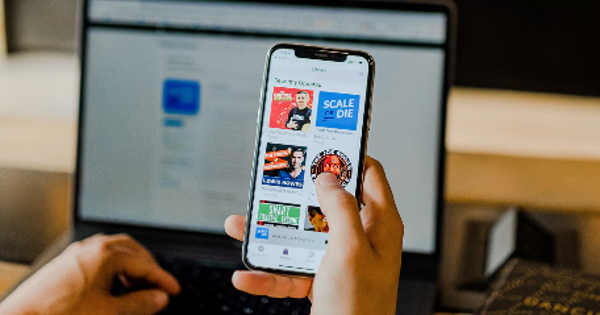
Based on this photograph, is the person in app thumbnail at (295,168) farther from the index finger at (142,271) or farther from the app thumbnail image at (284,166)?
the index finger at (142,271)

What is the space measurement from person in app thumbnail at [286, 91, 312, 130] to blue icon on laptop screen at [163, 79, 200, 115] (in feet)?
0.66

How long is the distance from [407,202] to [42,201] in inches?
18.7

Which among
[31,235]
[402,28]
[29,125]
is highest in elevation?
[402,28]

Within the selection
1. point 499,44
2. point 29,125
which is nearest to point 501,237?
point 499,44

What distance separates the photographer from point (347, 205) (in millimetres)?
341

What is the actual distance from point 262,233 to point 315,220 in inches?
1.9

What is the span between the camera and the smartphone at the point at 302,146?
0.40 m

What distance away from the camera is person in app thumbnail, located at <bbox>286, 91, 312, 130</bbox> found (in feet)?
1.34

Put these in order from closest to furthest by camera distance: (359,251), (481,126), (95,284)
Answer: (359,251) → (95,284) → (481,126)

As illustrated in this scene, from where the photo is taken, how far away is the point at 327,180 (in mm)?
384

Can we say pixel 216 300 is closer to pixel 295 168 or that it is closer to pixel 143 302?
pixel 143 302

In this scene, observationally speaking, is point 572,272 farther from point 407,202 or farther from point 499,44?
point 499,44

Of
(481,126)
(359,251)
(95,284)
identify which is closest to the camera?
(359,251)

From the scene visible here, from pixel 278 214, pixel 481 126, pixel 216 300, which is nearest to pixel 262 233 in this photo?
pixel 278 214
